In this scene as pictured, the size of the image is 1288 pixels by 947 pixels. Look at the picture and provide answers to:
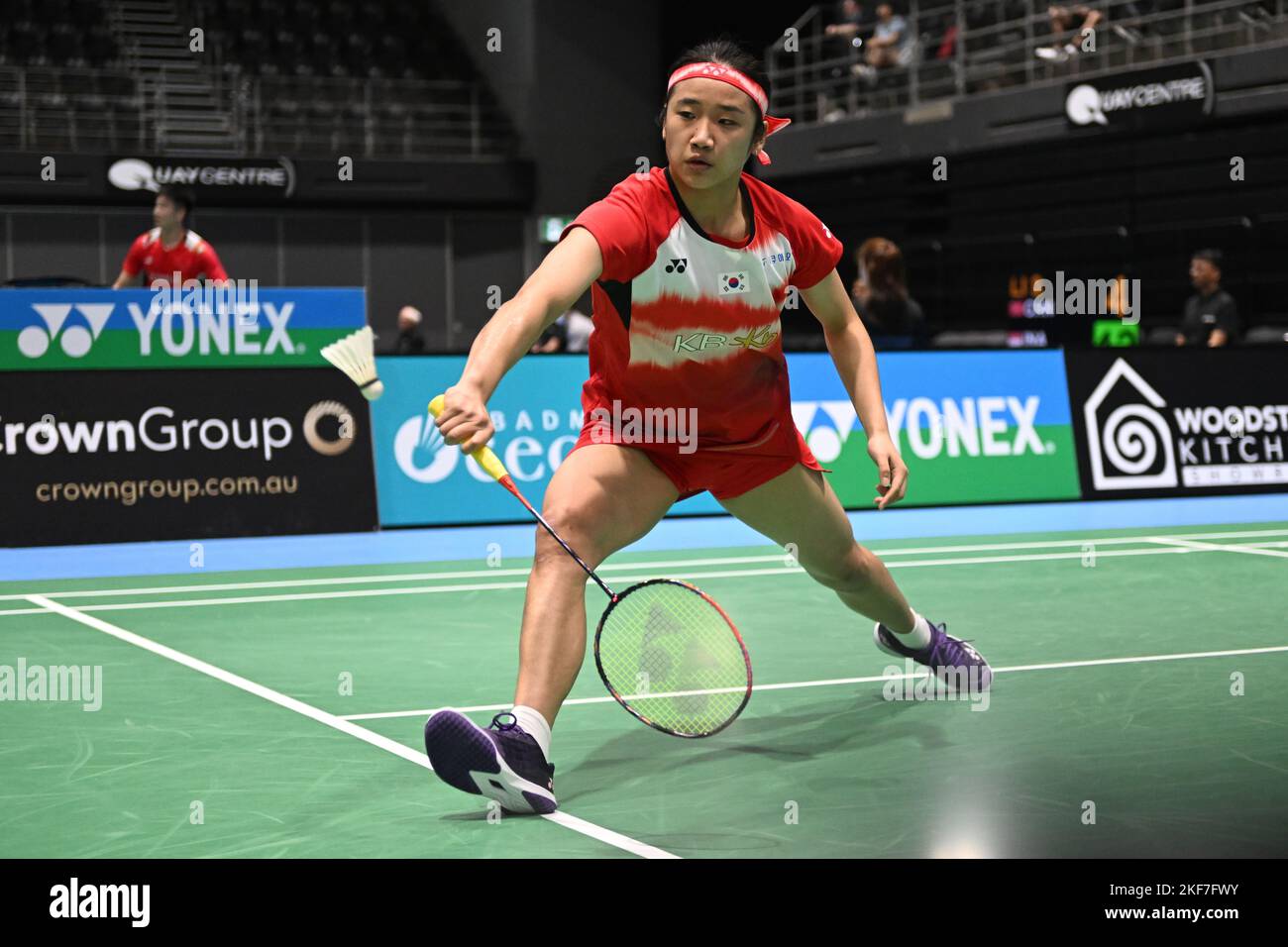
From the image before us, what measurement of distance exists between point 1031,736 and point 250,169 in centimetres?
2275

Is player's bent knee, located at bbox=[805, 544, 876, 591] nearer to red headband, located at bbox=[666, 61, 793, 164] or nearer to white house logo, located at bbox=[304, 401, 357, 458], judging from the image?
red headband, located at bbox=[666, 61, 793, 164]

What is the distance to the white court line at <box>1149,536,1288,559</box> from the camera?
8987 mm

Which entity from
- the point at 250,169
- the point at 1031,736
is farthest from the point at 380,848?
the point at 250,169

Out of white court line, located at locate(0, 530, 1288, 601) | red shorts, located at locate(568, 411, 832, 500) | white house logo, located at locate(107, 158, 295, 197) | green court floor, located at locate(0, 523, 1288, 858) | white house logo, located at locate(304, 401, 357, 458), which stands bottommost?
green court floor, located at locate(0, 523, 1288, 858)

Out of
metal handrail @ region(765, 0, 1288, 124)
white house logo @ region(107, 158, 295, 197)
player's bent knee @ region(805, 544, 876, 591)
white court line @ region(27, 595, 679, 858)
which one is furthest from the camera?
white house logo @ region(107, 158, 295, 197)

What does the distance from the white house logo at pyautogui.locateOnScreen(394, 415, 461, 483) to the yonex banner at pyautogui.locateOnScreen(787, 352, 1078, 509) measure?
2395mm

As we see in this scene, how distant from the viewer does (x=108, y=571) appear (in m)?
8.62

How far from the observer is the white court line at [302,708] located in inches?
142

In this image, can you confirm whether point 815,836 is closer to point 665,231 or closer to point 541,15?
point 665,231

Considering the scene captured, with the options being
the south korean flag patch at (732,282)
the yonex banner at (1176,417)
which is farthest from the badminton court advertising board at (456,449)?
the south korean flag patch at (732,282)

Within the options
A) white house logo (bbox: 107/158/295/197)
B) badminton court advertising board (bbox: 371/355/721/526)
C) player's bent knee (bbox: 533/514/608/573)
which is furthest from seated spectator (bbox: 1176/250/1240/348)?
white house logo (bbox: 107/158/295/197)

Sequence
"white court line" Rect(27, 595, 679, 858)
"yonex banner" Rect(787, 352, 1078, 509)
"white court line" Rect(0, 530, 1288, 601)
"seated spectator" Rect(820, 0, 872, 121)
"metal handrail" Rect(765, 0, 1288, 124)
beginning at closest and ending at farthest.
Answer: "white court line" Rect(27, 595, 679, 858)
"white court line" Rect(0, 530, 1288, 601)
"yonex banner" Rect(787, 352, 1078, 509)
"metal handrail" Rect(765, 0, 1288, 124)
"seated spectator" Rect(820, 0, 872, 121)

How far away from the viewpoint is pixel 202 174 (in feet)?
83.3

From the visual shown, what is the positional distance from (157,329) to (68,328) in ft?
1.70
